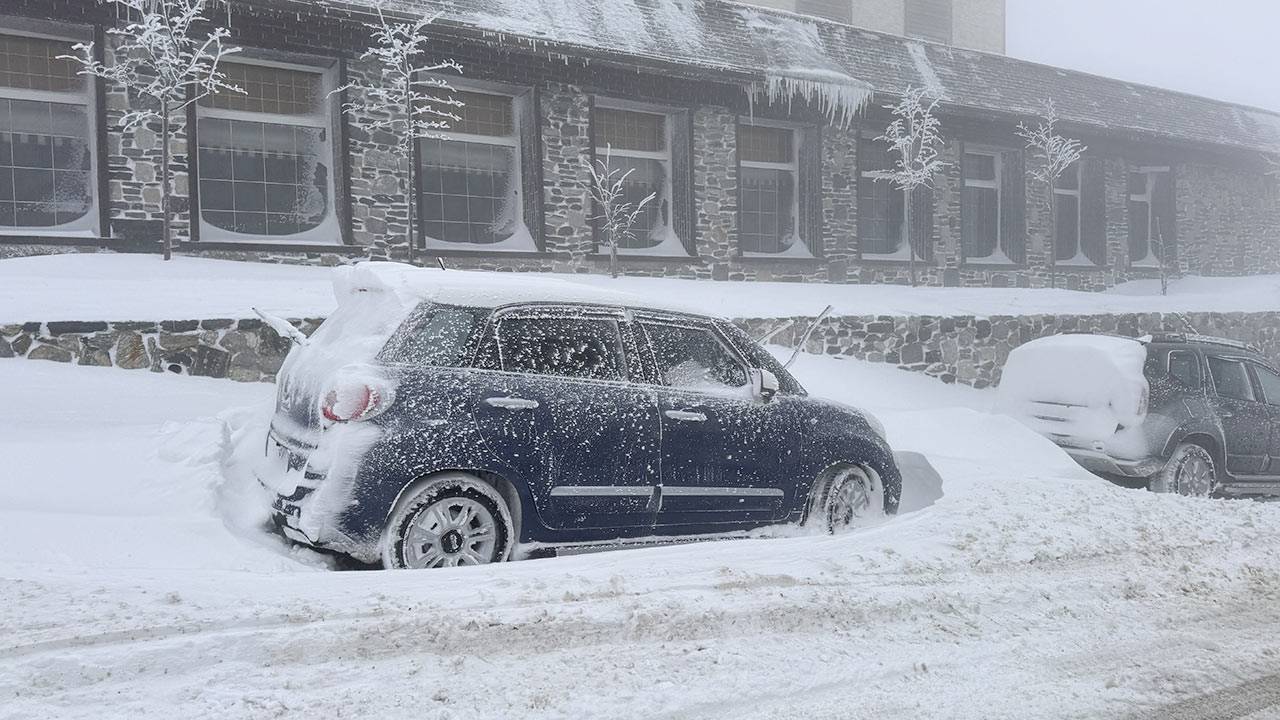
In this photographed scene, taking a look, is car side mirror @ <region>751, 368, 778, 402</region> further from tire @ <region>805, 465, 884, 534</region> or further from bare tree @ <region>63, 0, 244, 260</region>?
bare tree @ <region>63, 0, 244, 260</region>

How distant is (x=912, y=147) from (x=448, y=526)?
16897 mm

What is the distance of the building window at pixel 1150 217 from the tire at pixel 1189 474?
17.8 m

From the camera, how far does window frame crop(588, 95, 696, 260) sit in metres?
17.0

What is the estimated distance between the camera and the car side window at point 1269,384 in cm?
1058

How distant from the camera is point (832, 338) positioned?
556 inches

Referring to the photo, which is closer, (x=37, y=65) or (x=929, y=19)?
(x=37, y=65)

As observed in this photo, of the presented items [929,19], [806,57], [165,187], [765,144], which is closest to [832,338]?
[765,144]

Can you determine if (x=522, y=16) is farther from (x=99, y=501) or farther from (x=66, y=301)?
(x=99, y=501)

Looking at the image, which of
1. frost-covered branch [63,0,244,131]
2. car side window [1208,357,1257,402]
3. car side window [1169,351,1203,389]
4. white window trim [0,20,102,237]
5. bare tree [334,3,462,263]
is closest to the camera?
car side window [1169,351,1203,389]

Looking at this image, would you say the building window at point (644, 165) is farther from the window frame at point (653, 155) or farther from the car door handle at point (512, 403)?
the car door handle at point (512, 403)

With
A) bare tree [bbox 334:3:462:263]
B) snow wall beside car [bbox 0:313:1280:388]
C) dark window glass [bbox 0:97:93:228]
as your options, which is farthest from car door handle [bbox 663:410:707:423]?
dark window glass [bbox 0:97:93:228]

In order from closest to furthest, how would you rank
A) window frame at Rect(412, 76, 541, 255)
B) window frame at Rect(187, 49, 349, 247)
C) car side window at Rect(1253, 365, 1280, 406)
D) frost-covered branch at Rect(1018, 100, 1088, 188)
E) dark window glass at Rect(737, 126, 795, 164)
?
car side window at Rect(1253, 365, 1280, 406), window frame at Rect(187, 49, 349, 247), window frame at Rect(412, 76, 541, 255), dark window glass at Rect(737, 126, 795, 164), frost-covered branch at Rect(1018, 100, 1088, 188)

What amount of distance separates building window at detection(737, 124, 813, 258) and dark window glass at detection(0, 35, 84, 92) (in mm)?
A: 10810

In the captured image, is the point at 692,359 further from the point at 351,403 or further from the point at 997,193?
the point at 997,193
